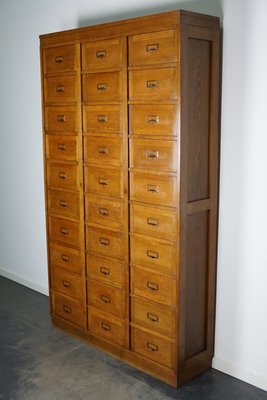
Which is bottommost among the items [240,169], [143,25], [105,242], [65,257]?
[65,257]

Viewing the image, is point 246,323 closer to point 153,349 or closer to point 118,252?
point 153,349

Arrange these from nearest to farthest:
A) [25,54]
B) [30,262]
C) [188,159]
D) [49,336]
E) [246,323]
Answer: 1. [188,159]
2. [246,323]
3. [49,336]
4. [25,54]
5. [30,262]

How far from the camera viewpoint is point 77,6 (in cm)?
374

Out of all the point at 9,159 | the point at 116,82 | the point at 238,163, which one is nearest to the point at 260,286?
the point at 238,163

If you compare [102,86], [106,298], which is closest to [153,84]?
[102,86]

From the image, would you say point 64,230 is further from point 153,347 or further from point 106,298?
point 153,347

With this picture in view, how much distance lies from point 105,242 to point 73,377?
834mm

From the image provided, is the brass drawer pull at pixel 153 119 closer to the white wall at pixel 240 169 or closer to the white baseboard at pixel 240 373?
the white wall at pixel 240 169

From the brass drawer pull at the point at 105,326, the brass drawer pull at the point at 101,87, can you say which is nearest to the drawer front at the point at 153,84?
the brass drawer pull at the point at 101,87

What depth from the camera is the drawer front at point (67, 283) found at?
11.5 ft

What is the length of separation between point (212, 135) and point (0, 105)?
8.03 feet

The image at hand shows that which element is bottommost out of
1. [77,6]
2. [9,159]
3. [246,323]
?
[246,323]

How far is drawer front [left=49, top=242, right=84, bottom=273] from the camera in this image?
3.48 metres

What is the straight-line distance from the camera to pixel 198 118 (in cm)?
281
